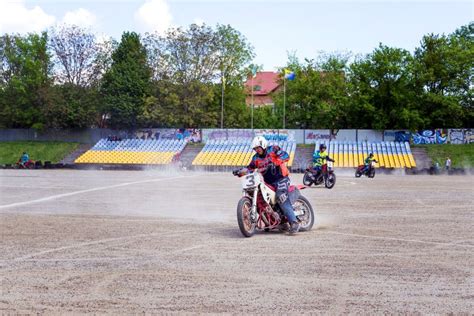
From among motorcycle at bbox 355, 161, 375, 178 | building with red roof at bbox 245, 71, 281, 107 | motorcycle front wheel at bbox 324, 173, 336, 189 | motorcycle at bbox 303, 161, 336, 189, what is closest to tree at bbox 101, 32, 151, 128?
motorcycle at bbox 355, 161, 375, 178

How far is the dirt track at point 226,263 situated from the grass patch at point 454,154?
120 ft

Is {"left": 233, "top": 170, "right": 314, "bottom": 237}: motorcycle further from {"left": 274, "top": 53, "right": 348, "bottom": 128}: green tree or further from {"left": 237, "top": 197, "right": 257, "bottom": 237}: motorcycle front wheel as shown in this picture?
{"left": 274, "top": 53, "right": 348, "bottom": 128}: green tree

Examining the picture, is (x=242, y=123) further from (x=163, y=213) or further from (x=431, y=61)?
(x=163, y=213)

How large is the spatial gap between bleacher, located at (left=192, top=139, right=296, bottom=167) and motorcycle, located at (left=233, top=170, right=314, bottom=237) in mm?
41884

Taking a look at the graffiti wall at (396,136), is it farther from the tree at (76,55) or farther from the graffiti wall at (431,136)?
the tree at (76,55)

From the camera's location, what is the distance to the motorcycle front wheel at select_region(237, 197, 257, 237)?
11930 mm

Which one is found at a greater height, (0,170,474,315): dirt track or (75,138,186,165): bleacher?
(75,138,186,165): bleacher

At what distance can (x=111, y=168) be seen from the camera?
57844 millimetres

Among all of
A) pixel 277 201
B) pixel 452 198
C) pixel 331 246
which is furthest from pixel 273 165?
pixel 452 198

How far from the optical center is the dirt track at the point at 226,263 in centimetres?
703

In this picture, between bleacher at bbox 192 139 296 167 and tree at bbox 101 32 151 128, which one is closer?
bleacher at bbox 192 139 296 167

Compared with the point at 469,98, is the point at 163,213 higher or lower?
lower

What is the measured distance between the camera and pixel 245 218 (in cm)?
1219

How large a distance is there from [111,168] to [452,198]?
40.3 m
